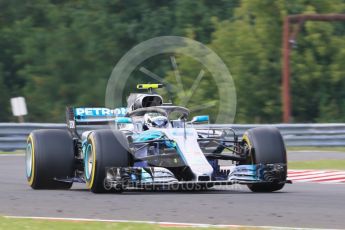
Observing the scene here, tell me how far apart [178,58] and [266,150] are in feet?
83.4

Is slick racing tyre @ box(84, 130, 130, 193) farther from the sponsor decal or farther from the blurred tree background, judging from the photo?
the blurred tree background

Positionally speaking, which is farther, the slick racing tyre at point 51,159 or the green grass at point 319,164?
the green grass at point 319,164

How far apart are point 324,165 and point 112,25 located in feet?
78.8

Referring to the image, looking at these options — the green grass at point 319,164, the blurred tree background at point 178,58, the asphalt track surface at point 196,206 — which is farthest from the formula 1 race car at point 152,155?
the blurred tree background at point 178,58

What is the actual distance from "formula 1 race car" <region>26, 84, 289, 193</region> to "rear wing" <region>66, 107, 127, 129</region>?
36 cm

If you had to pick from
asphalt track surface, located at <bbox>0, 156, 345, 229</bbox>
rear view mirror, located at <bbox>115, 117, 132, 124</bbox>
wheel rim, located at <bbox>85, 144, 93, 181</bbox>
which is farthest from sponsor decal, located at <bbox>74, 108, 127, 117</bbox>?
wheel rim, located at <bbox>85, 144, 93, 181</bbox>

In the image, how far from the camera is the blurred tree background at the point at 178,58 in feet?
120

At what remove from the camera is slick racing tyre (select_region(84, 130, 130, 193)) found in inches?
522

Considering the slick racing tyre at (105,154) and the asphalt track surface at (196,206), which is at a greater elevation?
the slick racing tyre at (105,154)

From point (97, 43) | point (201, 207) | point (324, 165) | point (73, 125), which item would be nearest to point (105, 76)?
point (97, 43)

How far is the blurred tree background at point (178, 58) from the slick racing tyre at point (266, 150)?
68.4ft

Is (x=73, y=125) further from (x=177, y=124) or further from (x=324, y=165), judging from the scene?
(x=324, y=165)

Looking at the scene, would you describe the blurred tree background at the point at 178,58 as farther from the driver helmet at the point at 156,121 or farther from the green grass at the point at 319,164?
the driver helmet at the point at 156,121

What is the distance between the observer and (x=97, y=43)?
42062 mm
